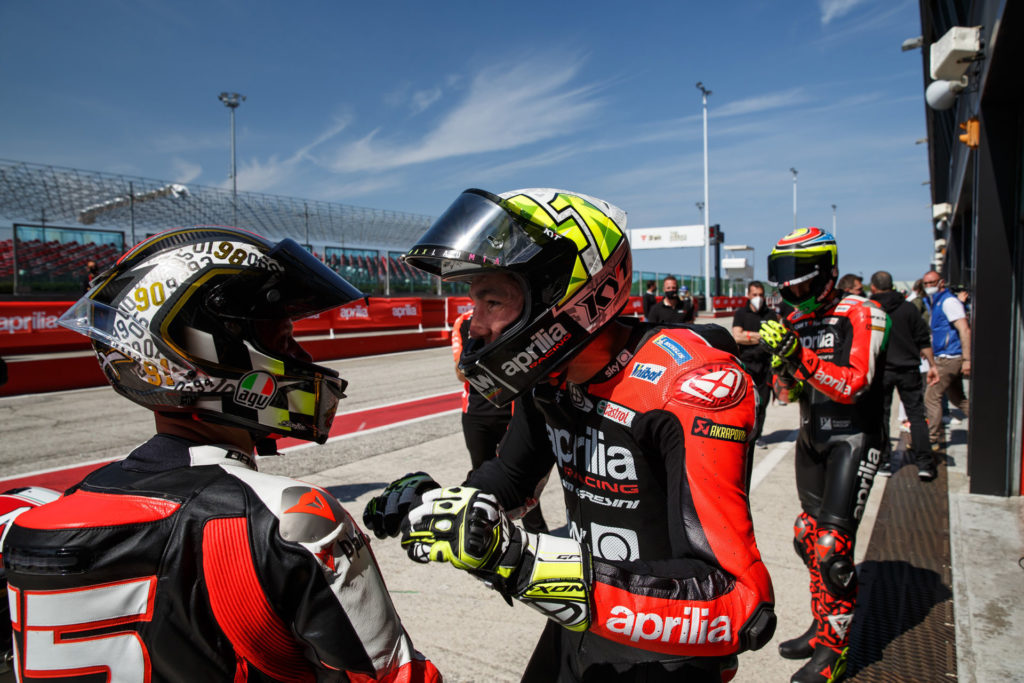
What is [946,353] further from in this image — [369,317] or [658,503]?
[369,317]

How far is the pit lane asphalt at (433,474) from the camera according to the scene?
339cm

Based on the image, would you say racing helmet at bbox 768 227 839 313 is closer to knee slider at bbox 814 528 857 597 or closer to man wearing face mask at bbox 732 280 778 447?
knee slider at bbox 814 528 857 597

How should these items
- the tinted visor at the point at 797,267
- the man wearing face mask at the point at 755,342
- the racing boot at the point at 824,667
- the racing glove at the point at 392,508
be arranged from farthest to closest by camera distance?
the man wearing face mask at the point at 755,342 → the tinted visor at the point at 797,267 → the racing boot at the point at 824,667 → the racing glove at the point at 392,508

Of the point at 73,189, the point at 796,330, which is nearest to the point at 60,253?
the point at 73,189

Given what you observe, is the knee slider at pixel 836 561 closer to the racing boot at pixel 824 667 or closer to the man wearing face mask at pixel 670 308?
the racing boot at pixel 824 667

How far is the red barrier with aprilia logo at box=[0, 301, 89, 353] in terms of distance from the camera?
1230 cm

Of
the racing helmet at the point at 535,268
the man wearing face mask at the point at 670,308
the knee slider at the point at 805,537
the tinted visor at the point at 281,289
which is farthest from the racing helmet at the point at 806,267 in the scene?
the man wearing face mask at the point at 670,308

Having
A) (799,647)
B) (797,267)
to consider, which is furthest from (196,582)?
(797,267)

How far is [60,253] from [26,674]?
17714 mm

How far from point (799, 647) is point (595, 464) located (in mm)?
2490

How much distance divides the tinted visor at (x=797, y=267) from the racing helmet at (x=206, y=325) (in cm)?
304

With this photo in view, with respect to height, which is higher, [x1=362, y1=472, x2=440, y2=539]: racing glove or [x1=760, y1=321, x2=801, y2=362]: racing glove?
[x1=760, y1=321, x2=801, y2=362]: racing glove

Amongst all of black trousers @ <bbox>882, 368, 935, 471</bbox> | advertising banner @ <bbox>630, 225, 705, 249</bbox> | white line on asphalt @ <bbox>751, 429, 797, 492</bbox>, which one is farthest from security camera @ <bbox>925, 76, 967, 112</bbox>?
advertising banner @ <bbox>630, 225, 705, 249</bbox>

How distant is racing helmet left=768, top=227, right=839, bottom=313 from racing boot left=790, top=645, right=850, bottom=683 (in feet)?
6.30
